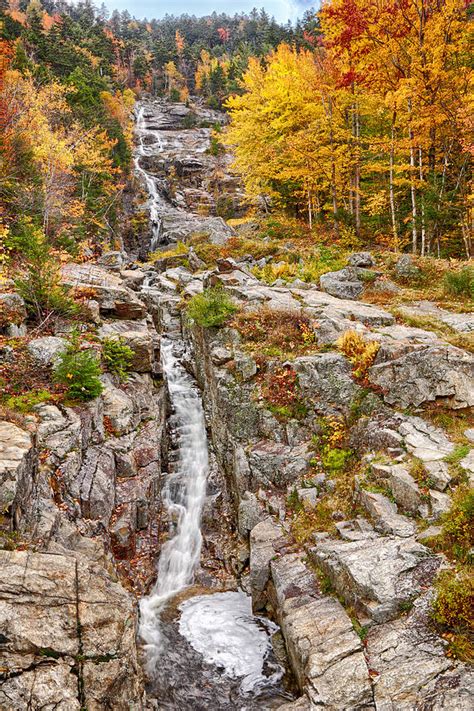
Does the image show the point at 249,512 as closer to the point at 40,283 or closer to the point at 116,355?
the point at 116,355

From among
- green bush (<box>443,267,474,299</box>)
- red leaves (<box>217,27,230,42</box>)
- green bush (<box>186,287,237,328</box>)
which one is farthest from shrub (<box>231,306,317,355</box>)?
red leaves (<box>217,27,230,42</box>)

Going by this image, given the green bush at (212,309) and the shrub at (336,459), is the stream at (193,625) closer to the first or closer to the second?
the shrub at (336,459)

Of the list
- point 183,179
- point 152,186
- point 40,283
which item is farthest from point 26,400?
point 183,179

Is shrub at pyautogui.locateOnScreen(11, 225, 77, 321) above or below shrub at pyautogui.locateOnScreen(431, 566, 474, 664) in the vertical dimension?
above

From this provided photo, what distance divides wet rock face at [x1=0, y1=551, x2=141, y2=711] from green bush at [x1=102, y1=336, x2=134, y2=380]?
774 centimetres

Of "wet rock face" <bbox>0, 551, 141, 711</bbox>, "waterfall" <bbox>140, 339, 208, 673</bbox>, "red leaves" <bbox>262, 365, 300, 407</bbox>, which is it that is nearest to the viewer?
"wet rock face" <bbox>0, 551, 141, 711</bbox>

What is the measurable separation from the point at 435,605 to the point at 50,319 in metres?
13.2

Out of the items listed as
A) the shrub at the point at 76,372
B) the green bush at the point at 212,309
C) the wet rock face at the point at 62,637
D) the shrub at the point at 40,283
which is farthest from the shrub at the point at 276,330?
the wet rock face at the point at 62,637

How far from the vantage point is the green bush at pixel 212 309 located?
14.7 m

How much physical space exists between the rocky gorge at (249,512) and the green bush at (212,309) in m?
0.29

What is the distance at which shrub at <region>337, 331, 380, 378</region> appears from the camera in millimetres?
11469

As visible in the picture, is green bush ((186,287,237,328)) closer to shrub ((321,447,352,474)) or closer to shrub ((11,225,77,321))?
shrub ((11,225,77,321))

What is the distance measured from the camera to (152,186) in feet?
155

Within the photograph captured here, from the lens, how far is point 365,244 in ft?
75.0
